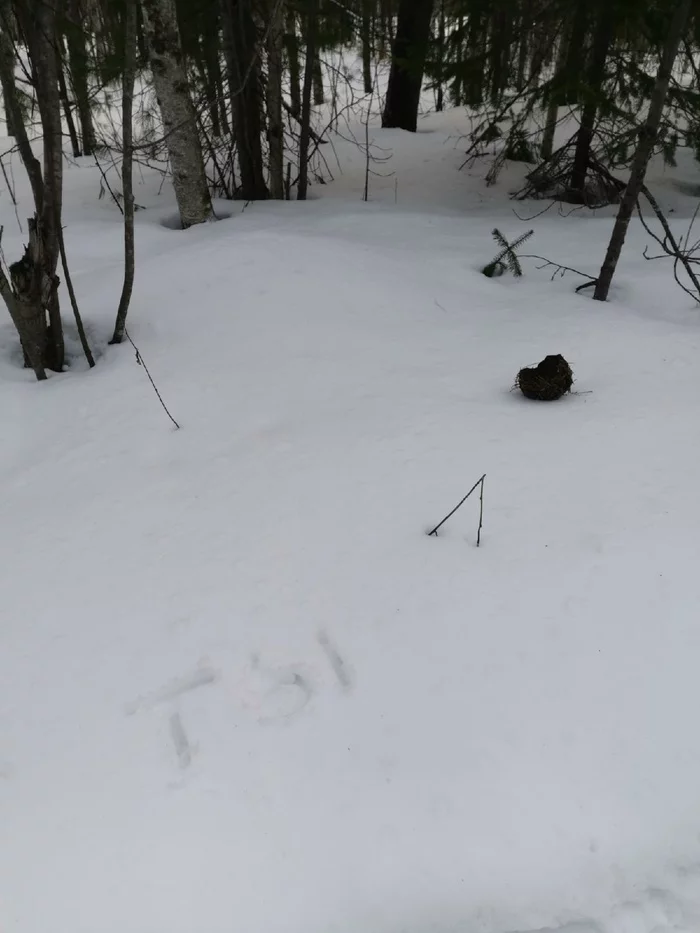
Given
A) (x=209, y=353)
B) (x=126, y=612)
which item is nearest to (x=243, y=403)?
(x=209, y=353)

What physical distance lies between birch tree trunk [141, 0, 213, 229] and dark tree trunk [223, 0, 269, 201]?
860mm

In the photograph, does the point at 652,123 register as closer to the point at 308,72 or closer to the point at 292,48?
the point at 308,72

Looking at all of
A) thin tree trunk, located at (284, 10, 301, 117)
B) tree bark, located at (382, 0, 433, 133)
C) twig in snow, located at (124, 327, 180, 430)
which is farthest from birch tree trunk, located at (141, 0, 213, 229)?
tree bark, located at (382, 0, 433, 133)

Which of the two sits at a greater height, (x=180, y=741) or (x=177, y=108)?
(x=177, y=108)

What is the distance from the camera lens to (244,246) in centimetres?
473

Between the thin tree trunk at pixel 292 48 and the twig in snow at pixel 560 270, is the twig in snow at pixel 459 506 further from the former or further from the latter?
the thin tree trunk at pixel 292 48

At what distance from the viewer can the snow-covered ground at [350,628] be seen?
1687mm

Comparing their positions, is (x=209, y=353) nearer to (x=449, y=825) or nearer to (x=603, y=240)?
(x=449, y=825)

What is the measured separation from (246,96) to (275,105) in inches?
11.9

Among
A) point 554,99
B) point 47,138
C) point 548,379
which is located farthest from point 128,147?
point 554,99

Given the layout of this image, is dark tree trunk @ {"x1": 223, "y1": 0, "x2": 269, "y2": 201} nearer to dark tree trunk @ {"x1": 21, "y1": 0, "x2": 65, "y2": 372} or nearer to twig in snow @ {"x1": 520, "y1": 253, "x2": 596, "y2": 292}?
dark tree trunk @ {"x1": 21, "y1": 0, "x2": 65, "y2": 372}

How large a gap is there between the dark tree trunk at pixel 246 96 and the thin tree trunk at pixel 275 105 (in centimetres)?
12

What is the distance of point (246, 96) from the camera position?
645 cm

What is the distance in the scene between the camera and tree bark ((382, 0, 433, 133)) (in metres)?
6.63
